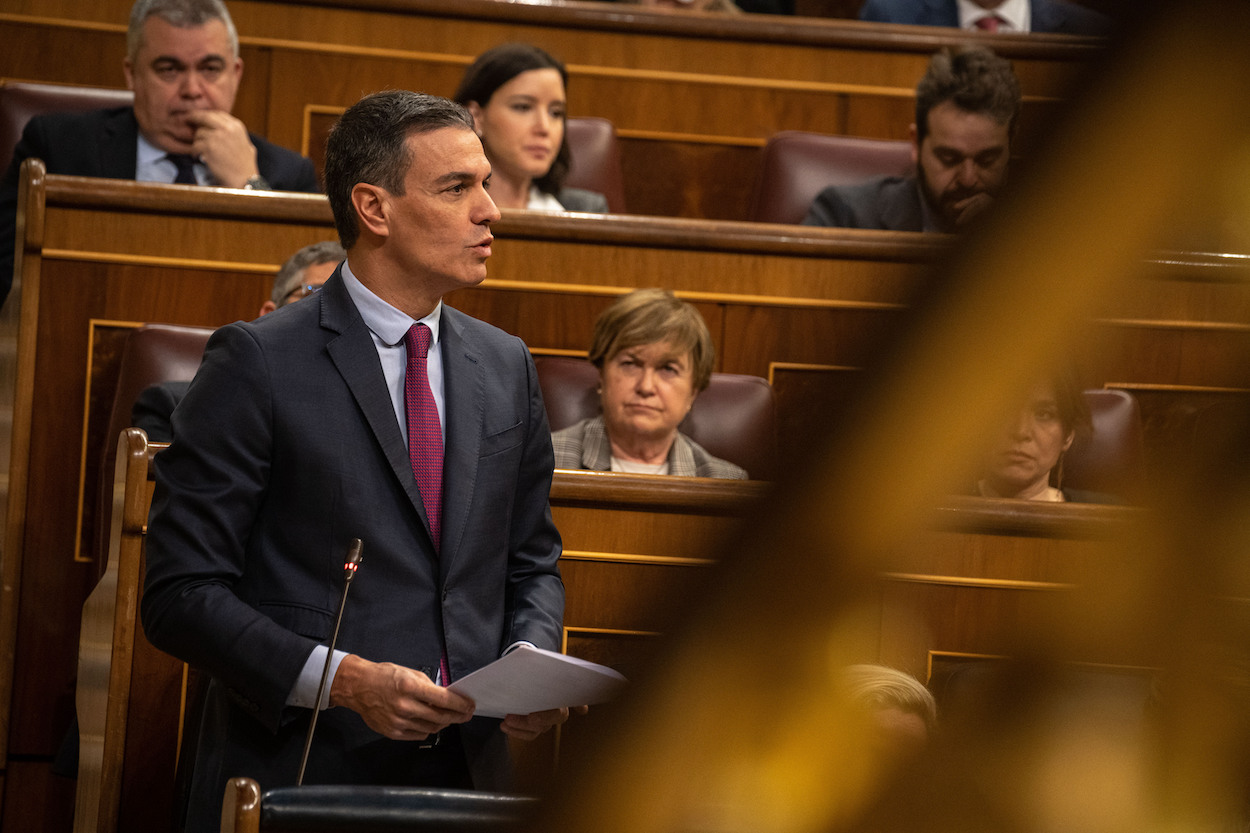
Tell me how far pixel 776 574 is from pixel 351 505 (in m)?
0.79

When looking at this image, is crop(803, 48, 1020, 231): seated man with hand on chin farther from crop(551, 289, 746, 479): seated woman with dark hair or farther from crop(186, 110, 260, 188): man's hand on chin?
crop(186, 110, 260, 188): man's hand on chin

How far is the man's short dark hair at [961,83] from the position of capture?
1.95 metres

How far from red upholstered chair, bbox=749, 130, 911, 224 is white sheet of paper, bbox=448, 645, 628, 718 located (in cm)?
149

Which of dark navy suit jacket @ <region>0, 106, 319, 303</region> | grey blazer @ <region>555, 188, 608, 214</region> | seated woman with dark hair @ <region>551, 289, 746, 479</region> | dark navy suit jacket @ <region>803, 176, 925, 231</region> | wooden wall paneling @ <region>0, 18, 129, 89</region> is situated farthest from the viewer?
wooden wall paneling @ <region>0, 18, 129, 89</region>

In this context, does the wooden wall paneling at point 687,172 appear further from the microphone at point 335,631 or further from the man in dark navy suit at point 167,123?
the microphone at point 335,631

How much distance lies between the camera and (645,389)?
5.54 feet

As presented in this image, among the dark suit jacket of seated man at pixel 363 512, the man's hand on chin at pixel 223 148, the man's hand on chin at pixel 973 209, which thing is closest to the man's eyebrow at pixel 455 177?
the dark suit jacket of seated man at pixel 363 512

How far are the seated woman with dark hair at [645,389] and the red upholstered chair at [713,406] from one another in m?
0.06

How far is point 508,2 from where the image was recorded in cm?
245

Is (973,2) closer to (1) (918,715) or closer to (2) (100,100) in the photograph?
(2) (100,100)

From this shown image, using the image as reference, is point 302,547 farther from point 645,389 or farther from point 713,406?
point 713,406

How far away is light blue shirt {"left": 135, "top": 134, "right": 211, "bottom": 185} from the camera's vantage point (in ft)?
6.48

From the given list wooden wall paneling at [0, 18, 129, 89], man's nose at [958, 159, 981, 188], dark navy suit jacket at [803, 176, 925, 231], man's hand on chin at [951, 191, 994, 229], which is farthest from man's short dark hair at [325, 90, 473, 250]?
wooden wall paneling at [0, 18, 129, 89]

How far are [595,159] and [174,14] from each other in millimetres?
718
